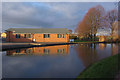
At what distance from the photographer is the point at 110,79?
358 cm

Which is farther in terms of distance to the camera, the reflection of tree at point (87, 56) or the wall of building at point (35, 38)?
the wall of building at point (35, 38)

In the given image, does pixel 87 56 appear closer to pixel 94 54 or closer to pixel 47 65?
pixel 94 54

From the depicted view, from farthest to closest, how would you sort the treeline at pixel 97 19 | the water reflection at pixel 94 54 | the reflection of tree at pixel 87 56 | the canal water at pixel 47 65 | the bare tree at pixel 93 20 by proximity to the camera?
the bare tree at pixel 93 20 < the treeline at pixel 97 19 < the water reflection at pixel 94 54 < the reflection of tree at pixel 87 56 < the canal water at pixel 47 65

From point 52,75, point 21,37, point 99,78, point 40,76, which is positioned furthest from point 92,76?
point 21,37

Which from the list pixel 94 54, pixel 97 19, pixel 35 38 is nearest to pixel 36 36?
pixel 35 38

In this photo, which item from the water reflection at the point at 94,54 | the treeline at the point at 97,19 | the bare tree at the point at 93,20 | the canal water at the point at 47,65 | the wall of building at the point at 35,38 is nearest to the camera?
the canal water at the point at 47,65

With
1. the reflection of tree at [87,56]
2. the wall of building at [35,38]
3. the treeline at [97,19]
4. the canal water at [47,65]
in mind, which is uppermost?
the treeline at [97,19]

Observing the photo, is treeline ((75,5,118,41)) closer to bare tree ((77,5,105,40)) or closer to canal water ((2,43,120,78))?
bare tree ((77,5,105,40))

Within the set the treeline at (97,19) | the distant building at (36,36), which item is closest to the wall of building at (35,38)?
the distant building at (36,36)

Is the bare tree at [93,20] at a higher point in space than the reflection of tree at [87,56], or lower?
higher

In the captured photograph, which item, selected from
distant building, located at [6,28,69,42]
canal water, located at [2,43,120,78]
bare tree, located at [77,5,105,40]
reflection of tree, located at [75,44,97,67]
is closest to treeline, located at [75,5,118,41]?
bare tree, located at [77,5,105,40]

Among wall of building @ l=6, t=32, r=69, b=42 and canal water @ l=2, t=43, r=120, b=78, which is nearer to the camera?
canal water @ l=2, t=43, r=120, b=78

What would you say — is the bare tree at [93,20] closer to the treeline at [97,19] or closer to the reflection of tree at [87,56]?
the treeline at [97,19]

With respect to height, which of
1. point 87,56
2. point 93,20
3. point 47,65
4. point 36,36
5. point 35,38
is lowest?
point 47,65
